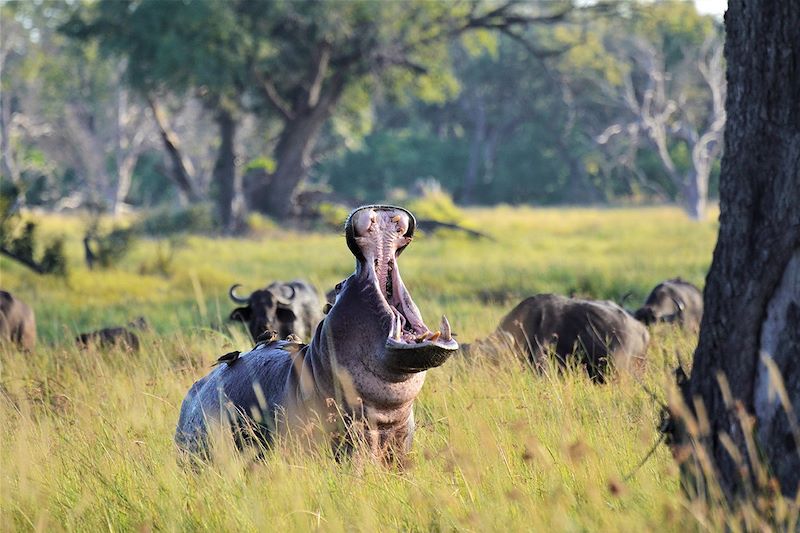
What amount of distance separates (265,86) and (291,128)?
234 cm

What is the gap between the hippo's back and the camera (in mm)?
4758

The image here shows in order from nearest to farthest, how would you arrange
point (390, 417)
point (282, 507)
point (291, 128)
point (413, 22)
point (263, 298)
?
1. point (282, 507)
2. point (390, 417)
3. point (263, 298)
4. point (413, 22)
5. point (291, 128)

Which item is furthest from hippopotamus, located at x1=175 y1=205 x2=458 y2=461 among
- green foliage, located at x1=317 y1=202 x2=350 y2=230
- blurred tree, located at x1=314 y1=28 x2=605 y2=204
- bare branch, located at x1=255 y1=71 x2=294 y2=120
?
blurred tree, located at x1=314 y1=28 x2=605 y2=204

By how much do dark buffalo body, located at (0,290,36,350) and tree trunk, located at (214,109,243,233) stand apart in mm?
22362

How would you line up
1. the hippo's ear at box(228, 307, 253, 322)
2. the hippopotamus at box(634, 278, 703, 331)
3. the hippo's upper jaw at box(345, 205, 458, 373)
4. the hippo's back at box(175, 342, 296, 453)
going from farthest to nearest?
the hippo's ear at box(228, 307, 253, 322) < the hippopotamus at box(634, 278, 703, 331) < the hippo's back at box(175, 342, 296, 453) < the hippo's upper jaw at box(345, 205, 458, 373)

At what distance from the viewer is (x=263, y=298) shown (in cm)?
1109

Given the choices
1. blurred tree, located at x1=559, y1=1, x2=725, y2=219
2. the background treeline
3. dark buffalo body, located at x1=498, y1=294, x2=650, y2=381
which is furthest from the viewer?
blurred tree, located at x1=559, y1=1, x2=725, y2=219

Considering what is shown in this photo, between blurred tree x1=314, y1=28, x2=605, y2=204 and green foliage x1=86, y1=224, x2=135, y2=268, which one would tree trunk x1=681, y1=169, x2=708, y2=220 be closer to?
blurred tree x1=314, y1=28, x2=605, y2=204

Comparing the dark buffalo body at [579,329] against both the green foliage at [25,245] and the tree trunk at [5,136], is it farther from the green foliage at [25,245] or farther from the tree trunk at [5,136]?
the tree trunk at [5,136]

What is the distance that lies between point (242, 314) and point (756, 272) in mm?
7161

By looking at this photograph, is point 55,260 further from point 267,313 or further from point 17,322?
point 267,313

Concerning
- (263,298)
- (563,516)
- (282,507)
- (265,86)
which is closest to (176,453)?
(282,507)

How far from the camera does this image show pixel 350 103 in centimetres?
3597

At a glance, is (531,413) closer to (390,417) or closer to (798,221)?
(390,417)
